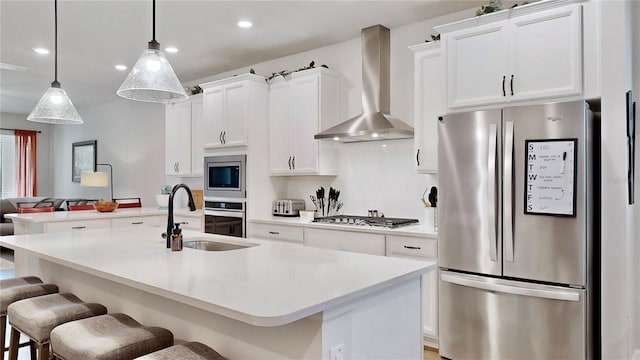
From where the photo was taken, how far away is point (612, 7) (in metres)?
2.56

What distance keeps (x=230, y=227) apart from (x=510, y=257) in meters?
2.88

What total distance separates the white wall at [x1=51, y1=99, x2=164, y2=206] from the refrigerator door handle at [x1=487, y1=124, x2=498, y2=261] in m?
5.27

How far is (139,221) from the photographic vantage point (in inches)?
201

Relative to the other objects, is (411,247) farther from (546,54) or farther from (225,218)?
(225,218)

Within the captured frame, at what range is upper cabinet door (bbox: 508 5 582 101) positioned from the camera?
2668 millimetres

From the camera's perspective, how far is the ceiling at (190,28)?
141 inches

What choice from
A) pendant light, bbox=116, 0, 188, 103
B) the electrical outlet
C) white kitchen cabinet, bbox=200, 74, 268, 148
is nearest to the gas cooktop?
white kitchen cabinet, bbox=200, 74, 268, 148

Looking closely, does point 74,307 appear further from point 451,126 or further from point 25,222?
point 25,222

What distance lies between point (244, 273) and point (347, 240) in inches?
74.4

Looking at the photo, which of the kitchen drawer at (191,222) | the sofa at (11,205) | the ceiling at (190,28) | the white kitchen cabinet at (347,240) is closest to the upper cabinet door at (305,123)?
the ceiling at (190,28)

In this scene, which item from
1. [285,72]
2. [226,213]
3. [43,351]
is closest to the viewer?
[43,351]

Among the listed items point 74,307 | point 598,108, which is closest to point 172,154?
point 74,307

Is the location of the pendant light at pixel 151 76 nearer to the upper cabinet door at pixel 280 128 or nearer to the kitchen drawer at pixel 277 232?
the kitchen drawer at pixel 277 232

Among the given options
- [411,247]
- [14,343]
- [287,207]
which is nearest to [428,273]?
[411,247]
